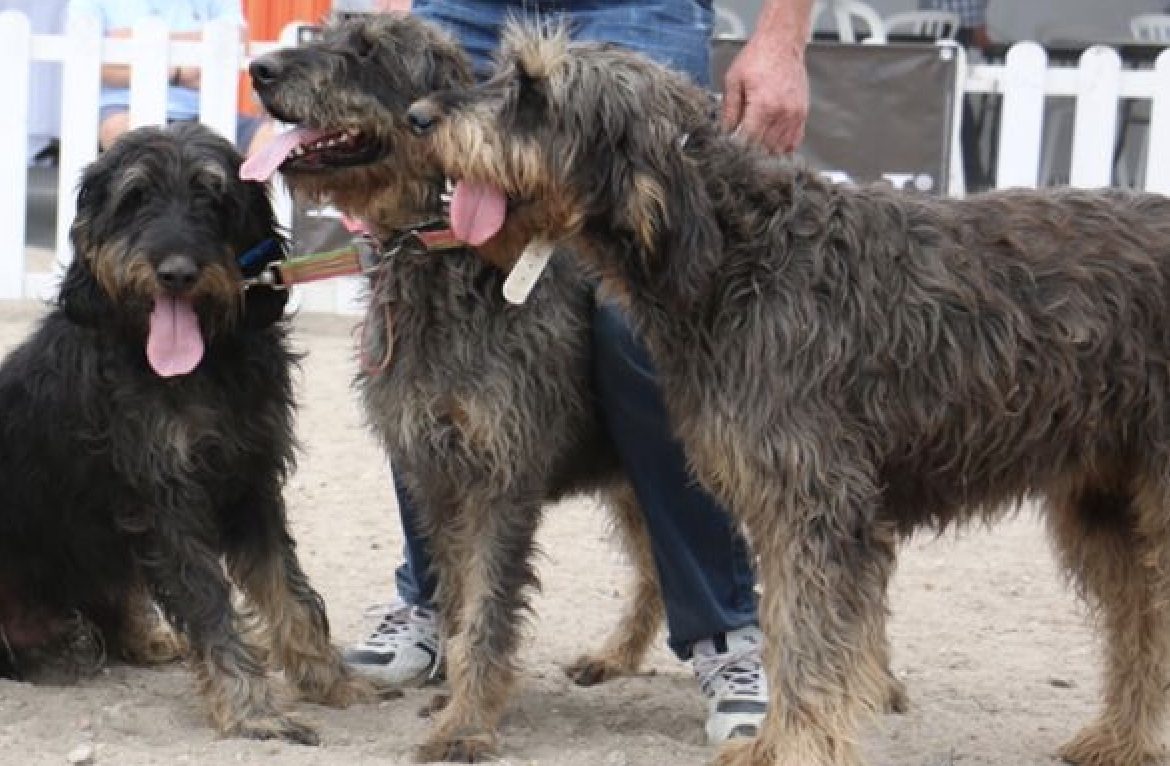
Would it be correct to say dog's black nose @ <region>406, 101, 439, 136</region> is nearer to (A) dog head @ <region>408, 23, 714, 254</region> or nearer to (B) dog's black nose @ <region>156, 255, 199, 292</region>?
(A) dog head @ <region>408, 23, 714, 254</region>

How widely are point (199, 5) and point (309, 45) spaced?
6.64 metres

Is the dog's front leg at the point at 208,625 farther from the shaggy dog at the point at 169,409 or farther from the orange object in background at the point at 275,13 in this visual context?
the orange object in background at the point at 275,13

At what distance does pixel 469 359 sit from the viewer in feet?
17.0

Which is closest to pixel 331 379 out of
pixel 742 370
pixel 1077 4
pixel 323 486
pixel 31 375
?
pixel 323 486

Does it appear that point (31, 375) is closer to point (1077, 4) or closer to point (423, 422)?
point (423, 422)

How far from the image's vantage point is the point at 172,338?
527 centimetres

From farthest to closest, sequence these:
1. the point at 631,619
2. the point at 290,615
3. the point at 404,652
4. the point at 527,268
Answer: the point at 631,619 < the point at 404,652 < the point at 290,615 < the point at 527,268

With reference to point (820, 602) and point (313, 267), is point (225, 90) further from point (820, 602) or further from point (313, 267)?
point (820, 602)

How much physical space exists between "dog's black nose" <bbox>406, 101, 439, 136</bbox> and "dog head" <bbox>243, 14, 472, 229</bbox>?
49 cm

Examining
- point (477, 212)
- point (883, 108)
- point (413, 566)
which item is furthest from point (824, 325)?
point (883, 108)

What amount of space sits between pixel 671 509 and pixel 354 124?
50.0 inches

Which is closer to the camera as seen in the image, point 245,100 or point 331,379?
point 331,379

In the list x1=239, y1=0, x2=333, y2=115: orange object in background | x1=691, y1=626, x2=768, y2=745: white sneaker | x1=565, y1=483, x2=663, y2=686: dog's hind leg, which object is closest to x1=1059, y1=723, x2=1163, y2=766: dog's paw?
x1=691, y1=626, x2=768, y2=745: white sneaker

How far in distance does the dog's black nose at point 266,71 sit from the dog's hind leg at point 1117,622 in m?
2.14
